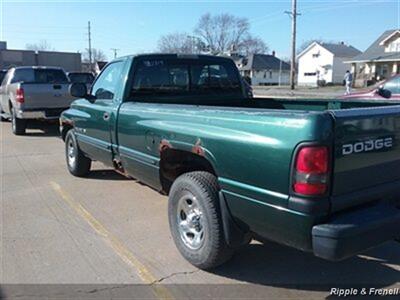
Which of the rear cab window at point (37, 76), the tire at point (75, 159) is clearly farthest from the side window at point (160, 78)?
the rear cab window at point (37, 76)

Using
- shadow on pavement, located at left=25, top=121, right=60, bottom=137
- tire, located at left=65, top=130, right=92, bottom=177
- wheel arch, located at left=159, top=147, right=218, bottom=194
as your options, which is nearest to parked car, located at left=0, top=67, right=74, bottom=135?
shadow on pavement, located at left=25, top=121, right=60, bottom=137

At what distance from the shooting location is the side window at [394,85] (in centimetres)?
1037

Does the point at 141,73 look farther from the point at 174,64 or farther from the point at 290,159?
the point at 290,159

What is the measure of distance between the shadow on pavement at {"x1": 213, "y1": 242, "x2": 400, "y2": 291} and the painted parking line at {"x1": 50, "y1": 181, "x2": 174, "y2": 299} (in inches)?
21.8

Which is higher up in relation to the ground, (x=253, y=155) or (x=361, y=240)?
(x=253, y=155)

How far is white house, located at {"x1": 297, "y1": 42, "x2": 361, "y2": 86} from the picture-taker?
69.6 meters

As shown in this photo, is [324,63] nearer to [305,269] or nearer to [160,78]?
[160,78]

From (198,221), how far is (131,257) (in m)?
0.80

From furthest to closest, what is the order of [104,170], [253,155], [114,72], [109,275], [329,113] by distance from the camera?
1. [104,170]
2. [114,72]
3. [109,275]
4. [253,155]
5. [329,113]

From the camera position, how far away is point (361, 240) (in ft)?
10.0

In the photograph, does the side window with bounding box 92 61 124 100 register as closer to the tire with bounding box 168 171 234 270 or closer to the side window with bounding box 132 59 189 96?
the side window with bounding box 132 59 189 96

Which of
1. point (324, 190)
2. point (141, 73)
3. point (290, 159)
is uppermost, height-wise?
point (141, 73)

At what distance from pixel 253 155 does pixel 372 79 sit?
5208 cm

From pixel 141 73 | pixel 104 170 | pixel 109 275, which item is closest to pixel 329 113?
→ pixel 109 275
